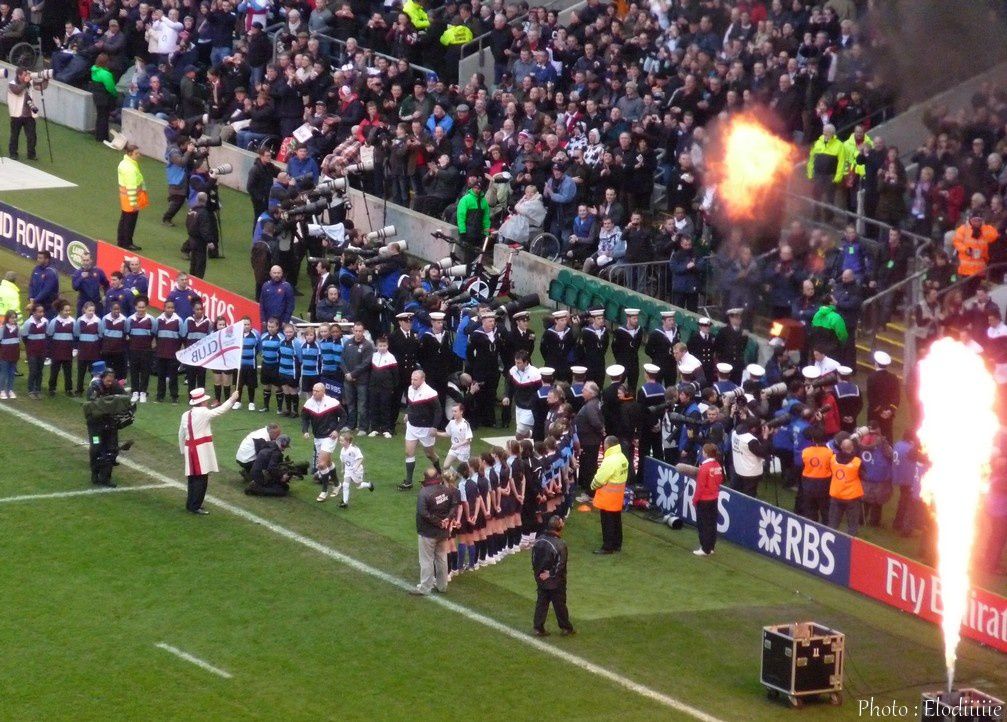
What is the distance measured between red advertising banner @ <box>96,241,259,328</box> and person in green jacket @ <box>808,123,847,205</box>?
9171 mm

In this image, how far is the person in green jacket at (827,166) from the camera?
31250mm

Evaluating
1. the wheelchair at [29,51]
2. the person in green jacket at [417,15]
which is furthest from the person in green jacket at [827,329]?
the wheelchair at [29,51]

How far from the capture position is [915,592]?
2342 centimetres

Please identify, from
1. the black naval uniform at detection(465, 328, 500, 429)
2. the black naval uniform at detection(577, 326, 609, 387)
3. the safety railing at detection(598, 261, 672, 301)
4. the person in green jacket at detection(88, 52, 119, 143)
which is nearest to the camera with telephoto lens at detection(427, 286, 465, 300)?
the black naval uniform at detection(465, 328, 500, 429)

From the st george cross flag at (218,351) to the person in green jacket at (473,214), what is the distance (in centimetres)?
715

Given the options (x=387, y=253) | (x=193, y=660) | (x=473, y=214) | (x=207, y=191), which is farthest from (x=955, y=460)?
(x=207, y=191)

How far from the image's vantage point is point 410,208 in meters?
36.6

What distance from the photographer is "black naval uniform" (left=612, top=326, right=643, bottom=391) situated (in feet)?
96.2

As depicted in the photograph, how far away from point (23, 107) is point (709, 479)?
68.8ft

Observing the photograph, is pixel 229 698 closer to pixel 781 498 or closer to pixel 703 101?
pixel 781 498

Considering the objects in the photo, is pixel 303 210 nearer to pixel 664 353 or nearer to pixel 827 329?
pixel 664 353

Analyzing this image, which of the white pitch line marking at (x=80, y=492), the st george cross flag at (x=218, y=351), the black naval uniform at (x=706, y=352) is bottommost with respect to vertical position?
the white pitch line marking at (x=80, y=492)

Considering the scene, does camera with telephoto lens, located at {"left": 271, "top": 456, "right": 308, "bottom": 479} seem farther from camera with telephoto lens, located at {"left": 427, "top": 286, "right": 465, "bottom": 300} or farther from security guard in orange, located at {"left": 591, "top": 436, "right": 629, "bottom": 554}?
camera with telephoto lens, located at {"left": 427, "top": 286, "right": 465, "bottom": 300}

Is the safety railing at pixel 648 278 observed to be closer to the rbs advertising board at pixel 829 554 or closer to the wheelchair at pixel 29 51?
the rbs advertising board at pixel 829 554
